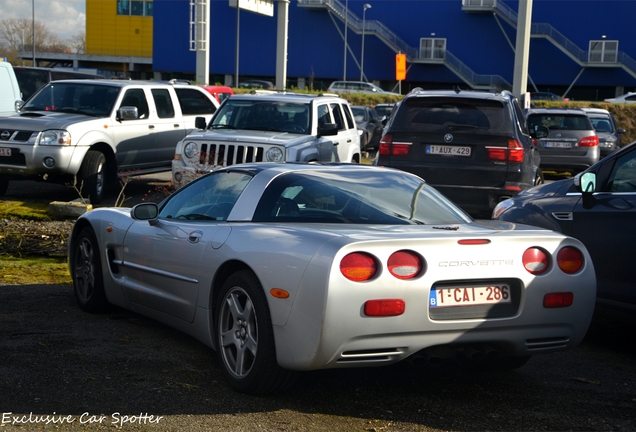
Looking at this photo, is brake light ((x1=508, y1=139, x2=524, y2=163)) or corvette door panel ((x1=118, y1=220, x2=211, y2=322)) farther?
brake light ((x1=508, y1=139, x2=524, y2=163))

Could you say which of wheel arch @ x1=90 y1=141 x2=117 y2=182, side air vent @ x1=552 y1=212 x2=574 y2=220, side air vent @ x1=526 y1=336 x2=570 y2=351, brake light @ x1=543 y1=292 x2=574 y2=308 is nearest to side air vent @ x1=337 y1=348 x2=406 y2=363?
side air vent @ x1=526 y1=336 x2=570 y2=351

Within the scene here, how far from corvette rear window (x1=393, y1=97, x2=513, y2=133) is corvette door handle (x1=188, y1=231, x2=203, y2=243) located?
6.20 m

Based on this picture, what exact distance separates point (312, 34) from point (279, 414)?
69.1m

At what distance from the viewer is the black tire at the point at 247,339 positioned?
15.4ft

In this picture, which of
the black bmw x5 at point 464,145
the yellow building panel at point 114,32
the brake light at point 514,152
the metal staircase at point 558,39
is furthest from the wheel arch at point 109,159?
A: the yellow building panel at point 114,32

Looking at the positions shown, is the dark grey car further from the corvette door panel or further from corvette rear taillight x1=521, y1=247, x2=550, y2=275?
the corvette door panel

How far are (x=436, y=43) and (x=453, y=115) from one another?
5884 centimetres

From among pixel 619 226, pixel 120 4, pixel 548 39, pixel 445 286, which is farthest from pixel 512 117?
pixel 120 4

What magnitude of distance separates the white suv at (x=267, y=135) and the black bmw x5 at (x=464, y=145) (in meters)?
1.64

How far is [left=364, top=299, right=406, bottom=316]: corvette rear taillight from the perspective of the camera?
4406mm

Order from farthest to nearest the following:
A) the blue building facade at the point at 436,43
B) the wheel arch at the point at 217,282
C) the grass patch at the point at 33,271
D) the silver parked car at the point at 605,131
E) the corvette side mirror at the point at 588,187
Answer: the blue building facade at the point at 436,43, the silver parked car at the point at 605,131, the grass patch at the point at 33,271, the corvette side mirror at the point at 588,187, the wheel arch at the point at 217,282

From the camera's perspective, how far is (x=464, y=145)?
1109 centimetres

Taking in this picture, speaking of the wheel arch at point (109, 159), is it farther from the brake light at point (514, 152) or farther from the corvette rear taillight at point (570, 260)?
the corvette rear taillight at point (570, 260)

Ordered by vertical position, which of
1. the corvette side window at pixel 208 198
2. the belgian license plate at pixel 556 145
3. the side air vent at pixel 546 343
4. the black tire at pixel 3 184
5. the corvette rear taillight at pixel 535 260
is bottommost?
the black tire at pixel 3 184
